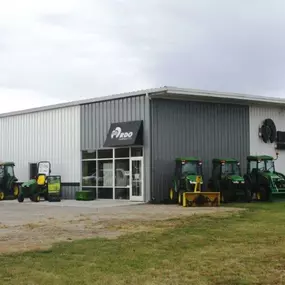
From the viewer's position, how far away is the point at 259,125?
1171 inches

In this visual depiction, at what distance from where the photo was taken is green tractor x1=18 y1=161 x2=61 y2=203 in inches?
1078

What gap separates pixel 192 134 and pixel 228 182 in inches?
138

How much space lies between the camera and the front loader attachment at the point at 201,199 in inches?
869

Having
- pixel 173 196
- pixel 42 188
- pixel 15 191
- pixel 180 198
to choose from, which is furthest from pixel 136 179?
pixel 15 191

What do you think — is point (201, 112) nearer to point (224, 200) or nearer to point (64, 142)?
point (224, 200)

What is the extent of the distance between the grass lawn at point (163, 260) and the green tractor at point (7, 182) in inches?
718

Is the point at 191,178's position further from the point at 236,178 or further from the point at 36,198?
the point at 36,198

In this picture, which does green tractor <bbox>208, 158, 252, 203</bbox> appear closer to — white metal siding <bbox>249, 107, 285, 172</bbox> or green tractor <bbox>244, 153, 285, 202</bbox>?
green tractor <bbox>244, 153, 285, 202</bbox>

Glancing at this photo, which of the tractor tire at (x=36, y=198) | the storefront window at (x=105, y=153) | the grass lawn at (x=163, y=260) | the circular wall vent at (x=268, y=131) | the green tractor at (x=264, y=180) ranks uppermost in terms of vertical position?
the circular wall vent at (x=268, y=131)

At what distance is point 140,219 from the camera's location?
54.1 feet

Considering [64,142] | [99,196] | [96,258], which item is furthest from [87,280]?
[64,142]

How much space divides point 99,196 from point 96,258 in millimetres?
18844

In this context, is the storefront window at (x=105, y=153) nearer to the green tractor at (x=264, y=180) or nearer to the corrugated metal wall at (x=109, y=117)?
the corrugated metal wall at (x=109, y=117)

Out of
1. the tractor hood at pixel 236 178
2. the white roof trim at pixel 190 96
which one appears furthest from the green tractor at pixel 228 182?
the white roof trim at pixel 190 96
